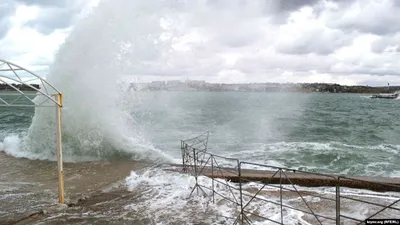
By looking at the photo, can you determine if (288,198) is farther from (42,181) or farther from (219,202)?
(42,181)

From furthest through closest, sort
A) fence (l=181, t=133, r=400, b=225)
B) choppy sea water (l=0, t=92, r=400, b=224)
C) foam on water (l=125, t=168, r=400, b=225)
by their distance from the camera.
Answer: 1. choppy sea water (l=0, t=92, r=400, b=224)
2. foam on water (l=125, t=168, r=400, b=225)
3. fence (l=181, t=133, r=400, b=225)

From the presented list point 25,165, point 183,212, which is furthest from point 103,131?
point 183,212

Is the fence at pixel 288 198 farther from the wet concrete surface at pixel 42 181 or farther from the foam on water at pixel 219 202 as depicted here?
the wet concrete surface at pixel 42 181

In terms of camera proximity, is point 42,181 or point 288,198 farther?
point 42,181

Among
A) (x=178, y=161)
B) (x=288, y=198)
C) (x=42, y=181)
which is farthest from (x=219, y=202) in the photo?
(x=42, y=181)

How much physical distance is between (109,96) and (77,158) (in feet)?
13.9

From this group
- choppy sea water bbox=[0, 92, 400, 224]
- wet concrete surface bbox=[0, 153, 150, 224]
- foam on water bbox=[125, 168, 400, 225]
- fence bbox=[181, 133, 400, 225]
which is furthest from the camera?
wet concrete surface bbox=[0, 153, 150, 224]

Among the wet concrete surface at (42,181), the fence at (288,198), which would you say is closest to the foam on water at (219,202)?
the fence at (288,198)

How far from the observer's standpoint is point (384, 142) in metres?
25.7

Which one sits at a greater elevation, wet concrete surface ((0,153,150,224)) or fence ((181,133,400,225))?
fence ((181,133,400,225))

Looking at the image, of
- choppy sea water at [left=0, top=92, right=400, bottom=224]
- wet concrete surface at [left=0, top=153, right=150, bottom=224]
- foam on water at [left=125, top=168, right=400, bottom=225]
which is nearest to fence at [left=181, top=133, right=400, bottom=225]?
foam on water at [left=125, top=168, right=400, bottom=225]

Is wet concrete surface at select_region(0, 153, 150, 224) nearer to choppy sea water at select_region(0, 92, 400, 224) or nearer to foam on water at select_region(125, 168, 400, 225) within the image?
choppy sea water at select_region(0, 92, 400, 224)

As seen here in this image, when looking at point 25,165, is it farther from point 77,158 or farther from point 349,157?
point 349,157

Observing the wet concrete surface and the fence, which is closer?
the fence
